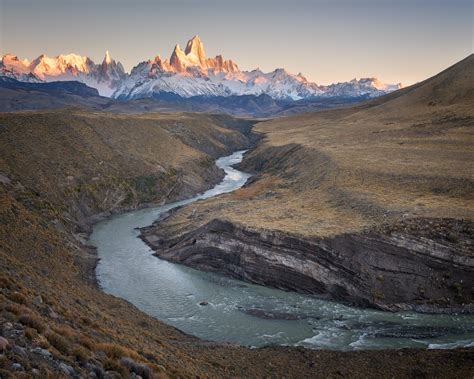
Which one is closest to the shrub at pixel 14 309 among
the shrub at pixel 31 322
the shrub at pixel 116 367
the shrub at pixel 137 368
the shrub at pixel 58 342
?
the shrub at pixel 31 322

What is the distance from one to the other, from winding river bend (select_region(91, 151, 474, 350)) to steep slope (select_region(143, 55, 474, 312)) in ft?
7.59

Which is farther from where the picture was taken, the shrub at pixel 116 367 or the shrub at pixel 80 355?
the shrub at pixel 116 367

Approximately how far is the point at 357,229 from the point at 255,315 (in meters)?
17.5

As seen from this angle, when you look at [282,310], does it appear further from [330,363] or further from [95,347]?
[95,347]

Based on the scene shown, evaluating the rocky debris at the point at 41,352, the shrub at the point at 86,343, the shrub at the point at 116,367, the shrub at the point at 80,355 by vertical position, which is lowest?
the shrub at the point at 116,367

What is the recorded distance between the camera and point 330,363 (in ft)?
112

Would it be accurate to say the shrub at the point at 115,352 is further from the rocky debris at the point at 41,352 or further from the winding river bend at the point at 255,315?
the winding river bend at the point at 255,315

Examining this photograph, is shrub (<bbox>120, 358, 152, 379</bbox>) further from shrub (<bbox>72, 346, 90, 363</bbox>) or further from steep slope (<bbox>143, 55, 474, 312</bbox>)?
steep slope (<bbox>143, 55, 474, 312</bbox>)

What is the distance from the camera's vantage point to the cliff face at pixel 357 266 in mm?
46219

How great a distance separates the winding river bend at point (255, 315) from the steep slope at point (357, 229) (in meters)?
2.31

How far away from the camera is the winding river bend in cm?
3950

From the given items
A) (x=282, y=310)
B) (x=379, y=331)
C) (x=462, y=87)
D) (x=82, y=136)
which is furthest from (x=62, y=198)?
(x=462, y=87)

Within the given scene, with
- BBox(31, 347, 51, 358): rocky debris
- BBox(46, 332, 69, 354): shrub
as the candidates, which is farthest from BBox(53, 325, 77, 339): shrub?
BBox(31, 347, 51, 358): rocky debris

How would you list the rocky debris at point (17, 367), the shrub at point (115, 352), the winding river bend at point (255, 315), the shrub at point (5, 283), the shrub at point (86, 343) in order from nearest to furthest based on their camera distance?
the rocky debris at point (17, 367) → the shrub at point (86, 343) → the shrub at point (115, 352) → the shrub at point (5, 283) → the winding river bend at point (255, 315)
